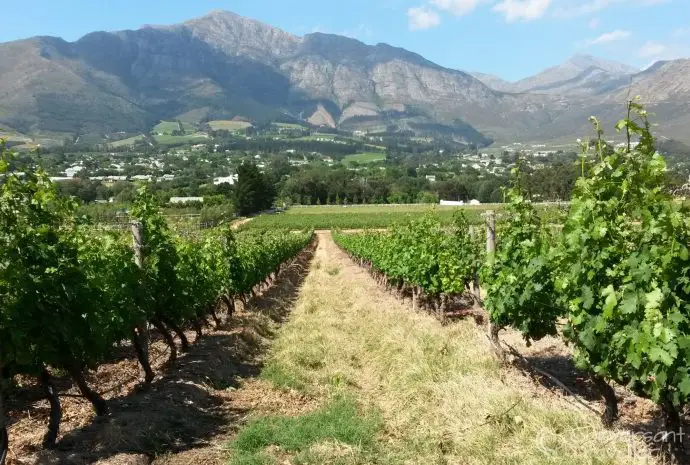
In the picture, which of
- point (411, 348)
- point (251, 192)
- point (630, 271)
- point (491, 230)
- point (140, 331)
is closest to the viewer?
point (630, 271)

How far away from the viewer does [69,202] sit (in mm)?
6188

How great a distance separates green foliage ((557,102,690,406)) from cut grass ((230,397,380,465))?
7.78 ft

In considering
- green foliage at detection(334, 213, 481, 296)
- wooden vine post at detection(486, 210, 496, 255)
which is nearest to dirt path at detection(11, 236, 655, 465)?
green foliage at detection(334, 213, 481, 296)

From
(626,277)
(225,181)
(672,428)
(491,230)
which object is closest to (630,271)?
(626,277)

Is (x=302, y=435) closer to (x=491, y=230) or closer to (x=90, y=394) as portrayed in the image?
(x=90, y=394)

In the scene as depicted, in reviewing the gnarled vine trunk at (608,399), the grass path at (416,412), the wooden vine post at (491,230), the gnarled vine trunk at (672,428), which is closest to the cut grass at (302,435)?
the grass path at (416,412)

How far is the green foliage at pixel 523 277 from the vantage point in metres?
7.18

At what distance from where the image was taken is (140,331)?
812 cm

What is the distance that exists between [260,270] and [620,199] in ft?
50.1

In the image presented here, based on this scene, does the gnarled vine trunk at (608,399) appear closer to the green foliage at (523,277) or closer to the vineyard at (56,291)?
the green foliage at (523,277)

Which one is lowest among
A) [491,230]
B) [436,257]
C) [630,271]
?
[436,257]

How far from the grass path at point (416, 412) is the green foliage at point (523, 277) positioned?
80 centimetres

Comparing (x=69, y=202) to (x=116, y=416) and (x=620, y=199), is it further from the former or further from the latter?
(x=620, y=199)

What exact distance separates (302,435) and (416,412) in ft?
4.63
